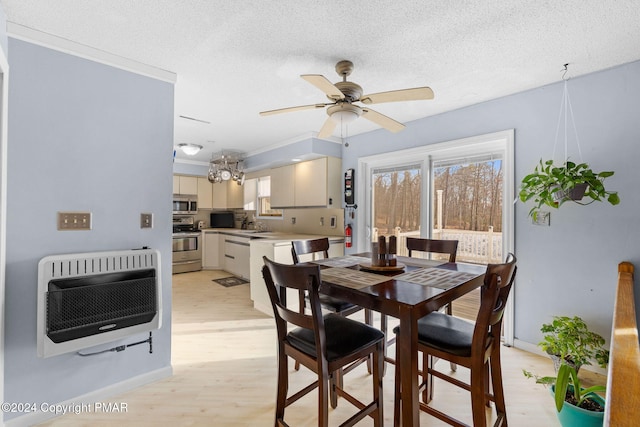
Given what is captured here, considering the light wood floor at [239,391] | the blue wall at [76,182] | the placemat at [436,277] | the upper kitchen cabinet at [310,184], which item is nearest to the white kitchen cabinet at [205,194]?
the upper kitchen cabinet at [310,184]

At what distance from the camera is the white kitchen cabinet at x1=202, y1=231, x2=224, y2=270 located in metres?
6.09

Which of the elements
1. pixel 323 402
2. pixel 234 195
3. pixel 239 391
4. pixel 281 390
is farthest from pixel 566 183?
pixel 234 195

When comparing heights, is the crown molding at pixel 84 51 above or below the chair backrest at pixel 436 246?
above

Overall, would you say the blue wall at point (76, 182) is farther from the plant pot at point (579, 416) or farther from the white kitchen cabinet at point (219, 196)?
the white kitchen cabinet at point (219, 196)

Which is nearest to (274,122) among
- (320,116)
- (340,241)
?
(320,116)

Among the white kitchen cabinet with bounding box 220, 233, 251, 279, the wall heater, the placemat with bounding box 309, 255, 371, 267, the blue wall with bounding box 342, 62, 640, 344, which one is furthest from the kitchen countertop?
the blue wall with bounding box 342, 62, 640, 344

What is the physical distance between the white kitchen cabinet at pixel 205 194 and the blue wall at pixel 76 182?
426 centimetres

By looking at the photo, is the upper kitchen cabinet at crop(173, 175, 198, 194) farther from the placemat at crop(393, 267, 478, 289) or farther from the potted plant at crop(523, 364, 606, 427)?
the potted plant at crop(523, 364, 606, 427)

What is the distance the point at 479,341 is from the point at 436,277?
425mm

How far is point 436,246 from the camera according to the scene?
7.90ft

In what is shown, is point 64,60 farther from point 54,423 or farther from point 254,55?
point 54,423

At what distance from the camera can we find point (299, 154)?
420 centimetres

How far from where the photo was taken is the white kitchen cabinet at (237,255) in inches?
202

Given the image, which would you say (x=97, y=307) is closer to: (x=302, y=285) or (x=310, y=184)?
(x=302, y=285)
